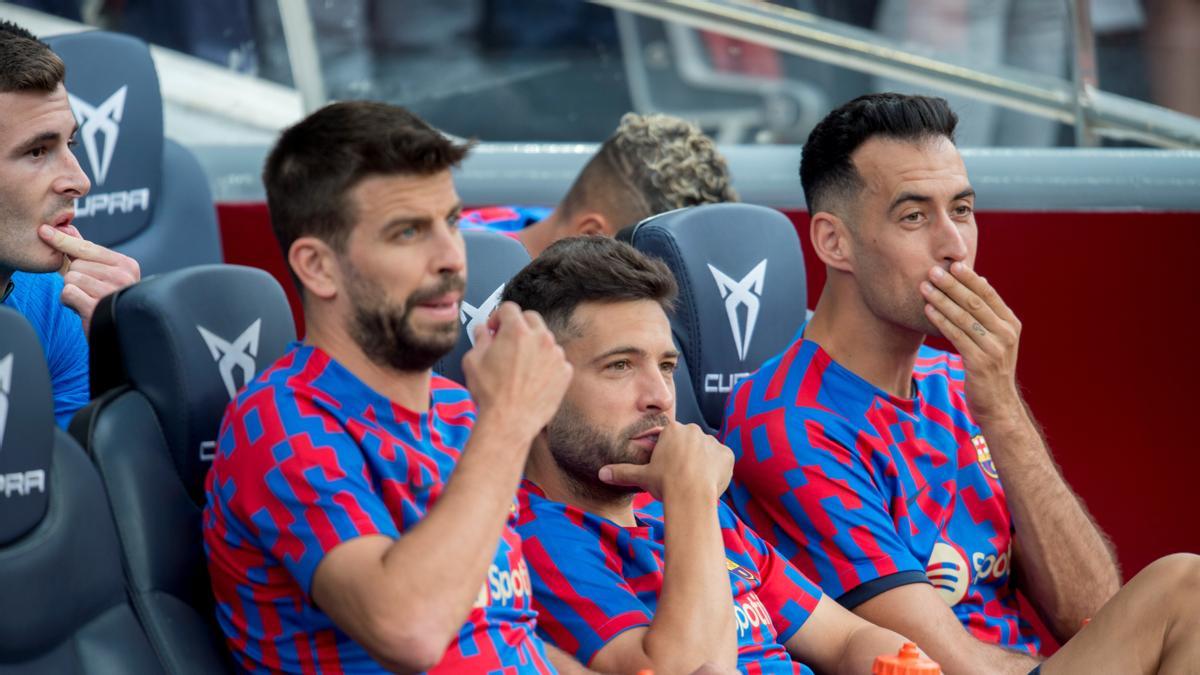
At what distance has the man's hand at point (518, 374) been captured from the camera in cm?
165

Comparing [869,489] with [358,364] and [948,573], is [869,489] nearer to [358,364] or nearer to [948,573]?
[948,573]

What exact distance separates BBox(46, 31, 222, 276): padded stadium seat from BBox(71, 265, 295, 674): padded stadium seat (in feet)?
3.58

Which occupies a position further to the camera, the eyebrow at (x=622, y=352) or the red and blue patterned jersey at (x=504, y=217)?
the red and blue patterned jersey at (x=504, y=217)

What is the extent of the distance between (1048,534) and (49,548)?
1.37 meters

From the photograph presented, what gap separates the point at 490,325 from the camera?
177 centimetres

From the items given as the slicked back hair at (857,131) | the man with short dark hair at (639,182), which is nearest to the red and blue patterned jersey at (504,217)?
the man with short dark hair at (639,182)

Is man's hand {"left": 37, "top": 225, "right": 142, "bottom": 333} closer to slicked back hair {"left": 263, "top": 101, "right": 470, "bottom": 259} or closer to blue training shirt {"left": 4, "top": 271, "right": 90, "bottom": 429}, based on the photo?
blue training shirt {"left": 4, "top": 271, "right": 90, "bottom": 429}

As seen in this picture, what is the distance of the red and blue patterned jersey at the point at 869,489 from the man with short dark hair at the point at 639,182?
77 centimetres

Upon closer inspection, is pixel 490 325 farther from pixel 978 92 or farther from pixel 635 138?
pixel 978 92

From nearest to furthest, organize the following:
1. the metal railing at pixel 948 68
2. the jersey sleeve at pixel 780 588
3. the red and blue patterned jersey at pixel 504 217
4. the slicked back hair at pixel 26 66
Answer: the jersey sleeve at pixel 780 588 < the slicked back hair at pixel 26 66 < the red and blue patterned jersey at pixel 504 217 < the metal railing at pixel 948 68

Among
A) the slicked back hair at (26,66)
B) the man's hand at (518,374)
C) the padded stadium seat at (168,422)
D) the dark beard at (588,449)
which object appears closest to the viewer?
the man's hand at (518,374)

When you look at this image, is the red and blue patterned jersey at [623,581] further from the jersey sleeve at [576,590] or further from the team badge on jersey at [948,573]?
the team badge on jersey at [948,573]

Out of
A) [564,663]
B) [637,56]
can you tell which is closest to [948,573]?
[564,663]

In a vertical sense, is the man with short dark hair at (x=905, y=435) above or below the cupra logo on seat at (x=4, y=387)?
above
